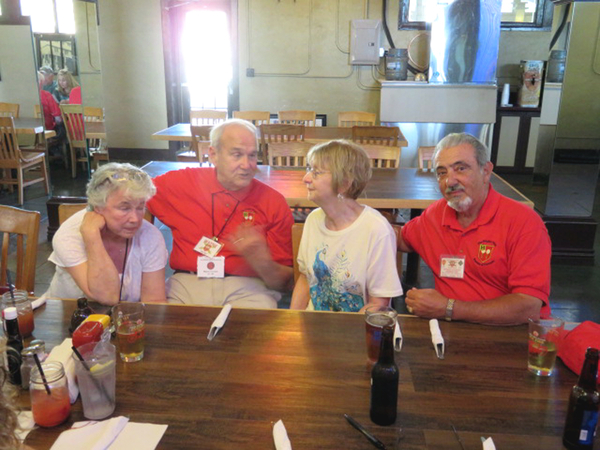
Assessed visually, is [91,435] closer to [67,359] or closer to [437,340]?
[67,359]

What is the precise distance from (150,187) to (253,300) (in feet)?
2.27

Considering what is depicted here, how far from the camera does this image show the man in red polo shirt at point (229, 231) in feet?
7.52

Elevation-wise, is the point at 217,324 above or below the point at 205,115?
below

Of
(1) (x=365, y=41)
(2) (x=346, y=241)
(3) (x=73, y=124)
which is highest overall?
(1) (x=365, y=41)

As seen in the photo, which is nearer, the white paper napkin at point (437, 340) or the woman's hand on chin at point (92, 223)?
the white paper napkin at point (437, 340)

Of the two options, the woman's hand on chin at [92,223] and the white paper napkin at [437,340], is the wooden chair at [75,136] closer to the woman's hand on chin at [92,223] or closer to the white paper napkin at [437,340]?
the woman's hand on chin at [92,223]

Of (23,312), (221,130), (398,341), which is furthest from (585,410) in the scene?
(221,130)

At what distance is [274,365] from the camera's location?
1.42 metres

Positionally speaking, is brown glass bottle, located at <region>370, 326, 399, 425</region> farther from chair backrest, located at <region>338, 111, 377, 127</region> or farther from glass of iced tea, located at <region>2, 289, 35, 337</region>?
chair backrest, located at <region>338, 111, 377, 127</region>

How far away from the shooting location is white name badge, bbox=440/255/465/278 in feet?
6.40

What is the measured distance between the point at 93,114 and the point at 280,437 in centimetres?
488

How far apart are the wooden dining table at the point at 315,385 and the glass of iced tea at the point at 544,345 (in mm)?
26

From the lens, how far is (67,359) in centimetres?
133

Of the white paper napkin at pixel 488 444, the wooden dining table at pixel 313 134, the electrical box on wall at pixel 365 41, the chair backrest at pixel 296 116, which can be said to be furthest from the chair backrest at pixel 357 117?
the white paper napkin at pixel 488 444
